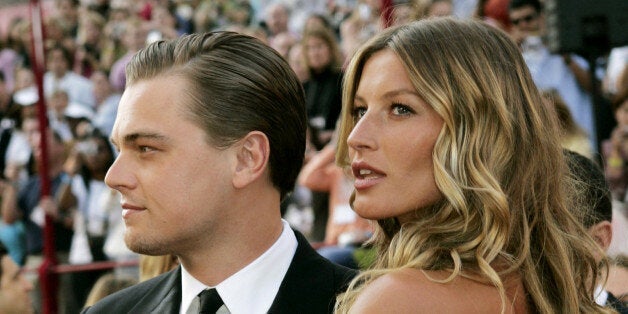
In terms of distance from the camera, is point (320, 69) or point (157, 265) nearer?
point (157, 265)

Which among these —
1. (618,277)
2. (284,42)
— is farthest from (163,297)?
(284,42)

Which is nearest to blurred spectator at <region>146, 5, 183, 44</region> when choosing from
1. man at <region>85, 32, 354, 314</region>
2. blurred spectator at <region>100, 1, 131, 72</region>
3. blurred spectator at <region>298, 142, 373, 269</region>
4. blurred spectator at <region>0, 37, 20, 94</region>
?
blurred spectator at <region>100, 1, 131, 72</region>

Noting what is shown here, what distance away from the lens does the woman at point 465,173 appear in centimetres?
226

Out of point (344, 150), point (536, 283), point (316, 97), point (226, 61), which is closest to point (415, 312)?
point (536, 283)

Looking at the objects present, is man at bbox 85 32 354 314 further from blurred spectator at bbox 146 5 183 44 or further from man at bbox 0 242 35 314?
blurred spectator at bbox 146 5 183 44

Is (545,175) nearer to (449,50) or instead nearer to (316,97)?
(449,50)

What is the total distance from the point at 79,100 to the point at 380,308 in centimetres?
825

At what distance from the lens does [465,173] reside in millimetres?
2303

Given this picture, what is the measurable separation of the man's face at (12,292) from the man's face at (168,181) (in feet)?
6.12

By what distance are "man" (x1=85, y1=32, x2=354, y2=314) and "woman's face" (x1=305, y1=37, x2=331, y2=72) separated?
475 centimetres

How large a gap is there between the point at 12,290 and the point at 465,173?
8.96ft

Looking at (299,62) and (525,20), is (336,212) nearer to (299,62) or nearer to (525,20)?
(525,20)

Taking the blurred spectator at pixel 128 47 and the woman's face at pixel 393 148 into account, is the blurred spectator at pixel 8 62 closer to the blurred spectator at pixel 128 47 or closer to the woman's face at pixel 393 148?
the blurred spectator at pixel 128 47

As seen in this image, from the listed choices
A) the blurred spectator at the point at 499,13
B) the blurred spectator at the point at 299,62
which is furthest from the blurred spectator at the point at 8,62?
the blurred spectator at the point at 499,13
